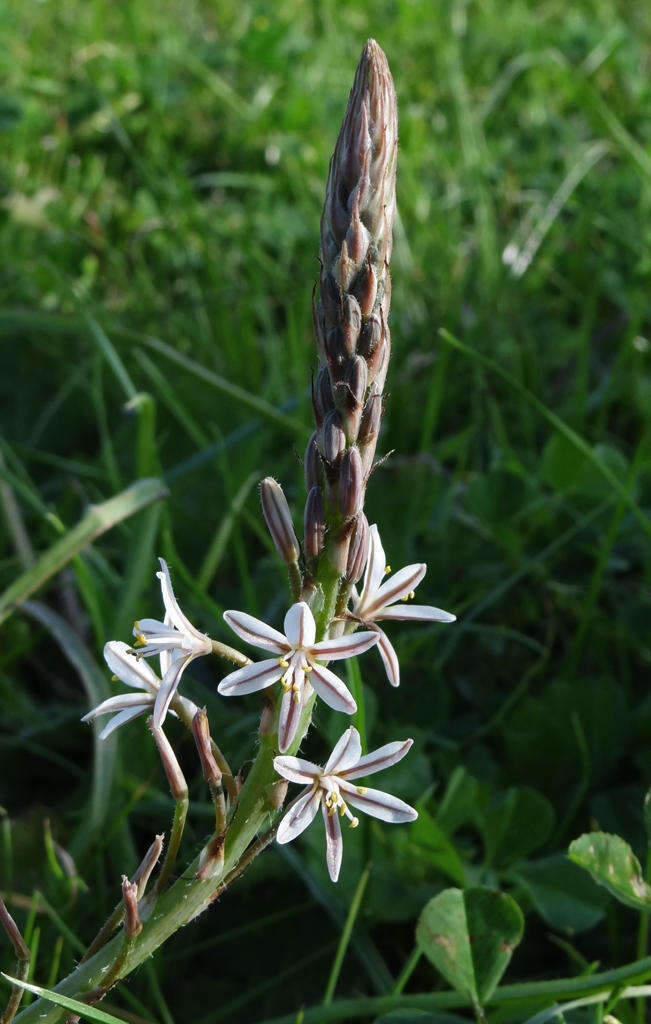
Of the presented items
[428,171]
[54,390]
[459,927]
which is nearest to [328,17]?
[428,171]

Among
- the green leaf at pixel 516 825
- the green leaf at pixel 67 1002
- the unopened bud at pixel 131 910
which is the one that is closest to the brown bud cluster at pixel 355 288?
the unopened bud at pixel 131 910

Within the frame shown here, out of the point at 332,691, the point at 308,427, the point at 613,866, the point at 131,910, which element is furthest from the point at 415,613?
Result: the point at 308,427

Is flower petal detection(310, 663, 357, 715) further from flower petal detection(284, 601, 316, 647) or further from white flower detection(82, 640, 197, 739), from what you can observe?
white flower detection(82, 640, 197, 739)

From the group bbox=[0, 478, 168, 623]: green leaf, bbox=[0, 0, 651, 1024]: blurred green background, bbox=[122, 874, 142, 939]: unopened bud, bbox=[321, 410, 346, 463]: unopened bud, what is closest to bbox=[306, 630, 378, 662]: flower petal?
bbox=[321, 410, 346, 463]: unopened bud

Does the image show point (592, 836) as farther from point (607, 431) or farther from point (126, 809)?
point (607, 431)

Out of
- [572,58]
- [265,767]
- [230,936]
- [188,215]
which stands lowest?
[230,936]
